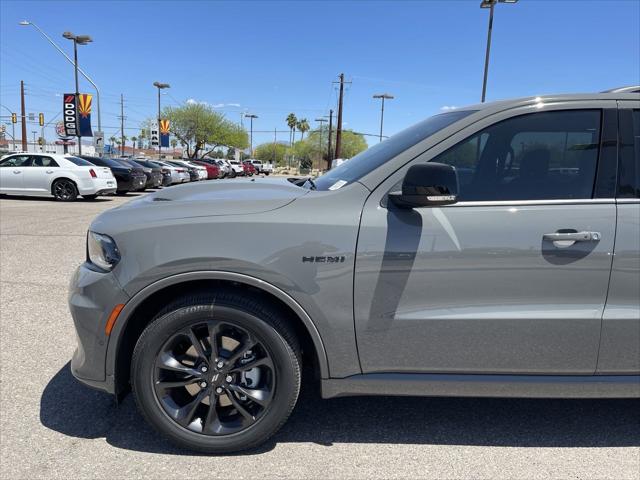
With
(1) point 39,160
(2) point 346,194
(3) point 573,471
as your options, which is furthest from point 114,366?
(1) point 39,160

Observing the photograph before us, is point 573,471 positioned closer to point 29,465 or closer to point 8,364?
point 29,465

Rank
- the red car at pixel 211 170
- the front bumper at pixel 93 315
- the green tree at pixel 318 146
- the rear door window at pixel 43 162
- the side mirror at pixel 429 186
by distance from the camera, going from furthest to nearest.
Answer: the green tree at pixel 318 146 < the red car at pixel 211 170 < the rear door window at pixel 43 162 < the front bumper at pixel 93 315 < the side mirror at pixel 429 186

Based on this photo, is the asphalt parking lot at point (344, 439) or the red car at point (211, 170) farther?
the red car at point (211, 170)

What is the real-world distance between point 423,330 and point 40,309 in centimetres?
380

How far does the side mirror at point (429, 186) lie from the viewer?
7.09 ft

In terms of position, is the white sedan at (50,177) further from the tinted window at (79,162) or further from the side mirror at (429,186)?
the side mirror at (429,186)

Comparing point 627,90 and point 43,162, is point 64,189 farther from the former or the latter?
A: point 627,90

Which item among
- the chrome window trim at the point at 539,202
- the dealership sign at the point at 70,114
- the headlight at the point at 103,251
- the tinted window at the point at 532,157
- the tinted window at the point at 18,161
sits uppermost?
the dealership sign at the point at 70,114

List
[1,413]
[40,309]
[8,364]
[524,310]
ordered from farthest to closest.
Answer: [40,309], [8,364], [1,413], [524,310]

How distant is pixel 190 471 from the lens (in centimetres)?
233

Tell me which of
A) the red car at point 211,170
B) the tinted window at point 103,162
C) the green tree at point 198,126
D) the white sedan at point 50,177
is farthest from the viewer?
the green tree at point 198,126

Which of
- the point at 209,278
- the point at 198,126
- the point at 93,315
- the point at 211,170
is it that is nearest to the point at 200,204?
the point at 209,278

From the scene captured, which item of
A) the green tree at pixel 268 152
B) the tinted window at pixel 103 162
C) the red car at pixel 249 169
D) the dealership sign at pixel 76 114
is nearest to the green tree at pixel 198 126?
the red car at pixel 249 169

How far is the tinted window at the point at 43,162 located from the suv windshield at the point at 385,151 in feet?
47.1
